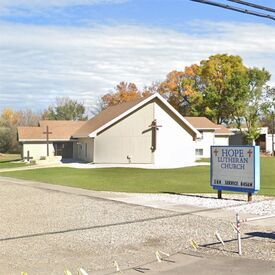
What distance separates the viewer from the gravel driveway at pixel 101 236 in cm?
1010

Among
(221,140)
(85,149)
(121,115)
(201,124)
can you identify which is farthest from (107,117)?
(221,140)

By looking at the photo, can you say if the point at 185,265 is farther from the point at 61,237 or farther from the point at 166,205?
the point at 166,205

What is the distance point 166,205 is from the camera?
1817 centimetres

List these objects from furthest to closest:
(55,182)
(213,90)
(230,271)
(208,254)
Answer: (213,90) → (55,182) → (208,254) → (230,271)

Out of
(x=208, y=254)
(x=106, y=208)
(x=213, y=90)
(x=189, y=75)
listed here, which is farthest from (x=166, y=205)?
(x=189, y=75)

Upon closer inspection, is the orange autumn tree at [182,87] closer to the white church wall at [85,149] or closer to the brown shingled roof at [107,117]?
the white church wall at [85,149]

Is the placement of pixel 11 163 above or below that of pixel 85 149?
below

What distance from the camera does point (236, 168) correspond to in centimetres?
1994

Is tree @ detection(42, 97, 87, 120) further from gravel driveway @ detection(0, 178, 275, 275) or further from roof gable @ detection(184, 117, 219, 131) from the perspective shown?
gravel driveway @ detection(0, 178, 275, 275)

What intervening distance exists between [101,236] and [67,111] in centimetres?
8804

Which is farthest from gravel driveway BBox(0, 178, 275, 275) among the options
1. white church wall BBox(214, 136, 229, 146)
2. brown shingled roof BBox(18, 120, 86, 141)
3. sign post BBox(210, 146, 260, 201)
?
white church wall BBox(214, 136, 229, 146)

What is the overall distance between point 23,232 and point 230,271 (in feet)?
20.2

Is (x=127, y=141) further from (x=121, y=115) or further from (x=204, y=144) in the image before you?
(x=204, y=144)

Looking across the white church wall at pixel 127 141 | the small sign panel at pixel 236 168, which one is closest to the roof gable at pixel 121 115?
the white church wall at pixel 127 141
